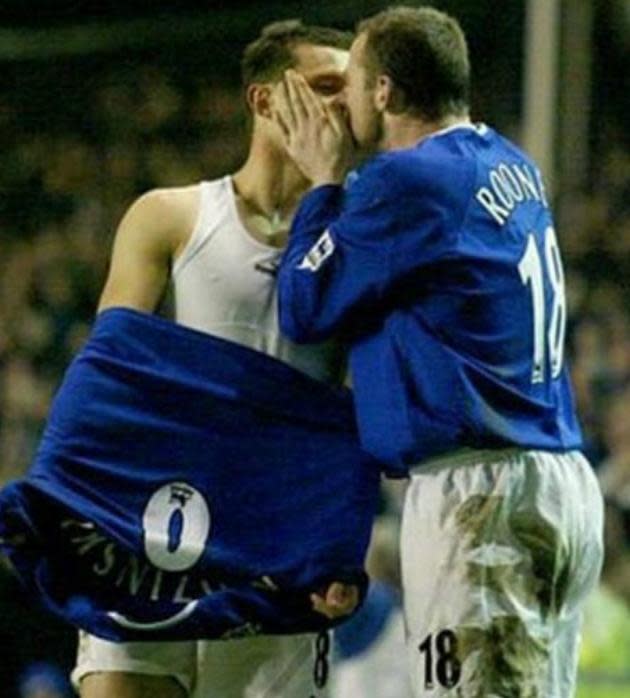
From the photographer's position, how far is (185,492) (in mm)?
5012

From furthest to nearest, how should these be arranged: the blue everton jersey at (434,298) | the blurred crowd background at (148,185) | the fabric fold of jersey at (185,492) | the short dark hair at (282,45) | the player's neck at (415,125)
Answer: the blurred crowd background at (148,185), the short dark hair at (282,45), the fabric fold of jersey at (185,492), the player's neck at (415,125), the blue everton jersey at (434,298)

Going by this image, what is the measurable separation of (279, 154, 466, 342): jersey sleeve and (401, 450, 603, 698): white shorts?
291mm

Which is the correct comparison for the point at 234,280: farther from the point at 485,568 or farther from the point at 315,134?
the point at 485,568

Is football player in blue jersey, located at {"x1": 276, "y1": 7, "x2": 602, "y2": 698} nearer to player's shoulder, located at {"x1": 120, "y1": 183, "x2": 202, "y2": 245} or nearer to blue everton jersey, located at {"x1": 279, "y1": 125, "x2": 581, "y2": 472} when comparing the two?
blue everton jersey, located at {"x1": 279, "y1": 125, "x2": 581, "y2": 472}

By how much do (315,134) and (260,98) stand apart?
22 cm

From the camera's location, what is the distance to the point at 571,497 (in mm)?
4816

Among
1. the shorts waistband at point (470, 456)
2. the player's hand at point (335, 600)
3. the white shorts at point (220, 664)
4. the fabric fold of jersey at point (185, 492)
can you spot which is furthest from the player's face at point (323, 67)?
the white shorts at point (220, 664)

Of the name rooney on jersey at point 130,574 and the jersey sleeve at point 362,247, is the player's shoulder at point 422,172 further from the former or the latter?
the name rooney on jersey at point 130,574

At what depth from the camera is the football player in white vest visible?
5004mm

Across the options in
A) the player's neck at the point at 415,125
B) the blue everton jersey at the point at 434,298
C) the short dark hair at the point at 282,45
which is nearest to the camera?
the blue everton jersey at the point at 434,298

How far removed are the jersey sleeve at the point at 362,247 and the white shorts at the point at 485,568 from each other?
291 millimetres

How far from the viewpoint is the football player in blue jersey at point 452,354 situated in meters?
4.73

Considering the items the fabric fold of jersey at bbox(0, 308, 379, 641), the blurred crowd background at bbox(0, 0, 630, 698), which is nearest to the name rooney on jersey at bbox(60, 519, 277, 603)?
the fabric fold of jersey at bbox(0, 308, 379, 641)

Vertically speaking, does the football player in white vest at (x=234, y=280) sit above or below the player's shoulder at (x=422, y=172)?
below
